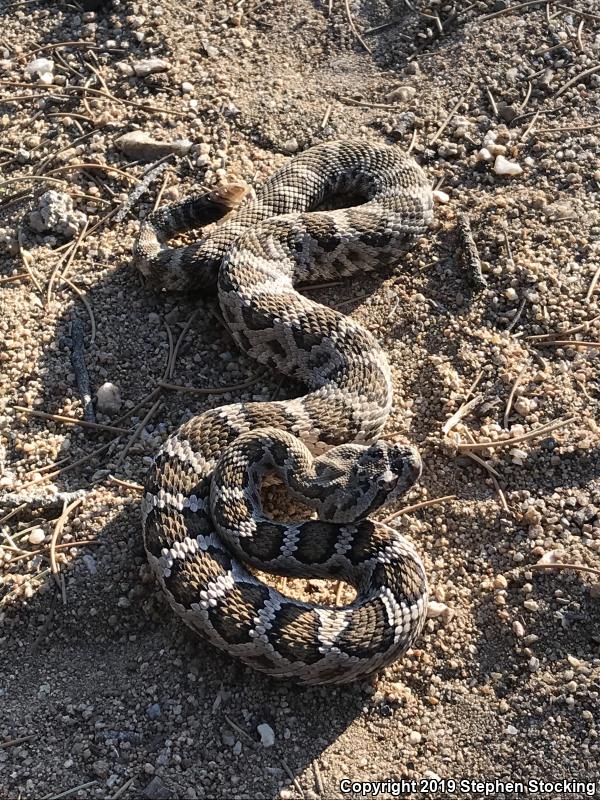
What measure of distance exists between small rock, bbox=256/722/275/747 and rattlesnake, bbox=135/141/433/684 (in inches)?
10.7

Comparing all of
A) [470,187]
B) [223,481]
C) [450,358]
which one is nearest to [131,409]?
[223,481]

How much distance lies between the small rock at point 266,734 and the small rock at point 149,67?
17.1ft

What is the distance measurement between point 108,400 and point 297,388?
124 centimetres

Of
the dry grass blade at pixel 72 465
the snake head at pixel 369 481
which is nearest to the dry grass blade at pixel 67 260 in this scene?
the dry grass blade at pixel 72 465

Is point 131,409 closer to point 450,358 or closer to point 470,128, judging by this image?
point 450,358

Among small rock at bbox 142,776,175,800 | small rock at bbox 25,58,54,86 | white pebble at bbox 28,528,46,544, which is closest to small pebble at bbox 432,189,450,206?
small rock at bbox 25,58,54,86

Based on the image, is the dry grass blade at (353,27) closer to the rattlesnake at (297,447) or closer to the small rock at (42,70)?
the rattlesnake at (297,447)

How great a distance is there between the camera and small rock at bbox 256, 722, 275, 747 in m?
4.14

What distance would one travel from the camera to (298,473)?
15.6ft

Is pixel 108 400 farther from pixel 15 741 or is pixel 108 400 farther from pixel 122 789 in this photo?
pixel 122 789

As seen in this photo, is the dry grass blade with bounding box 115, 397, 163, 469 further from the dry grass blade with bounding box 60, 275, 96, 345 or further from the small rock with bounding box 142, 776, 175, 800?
the small rock with bounding box 142, 776, 175, 800

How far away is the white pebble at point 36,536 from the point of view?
15.6 feet

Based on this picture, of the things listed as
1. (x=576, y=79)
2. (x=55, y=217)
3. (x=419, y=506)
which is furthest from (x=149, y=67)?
(x=419, y=506)

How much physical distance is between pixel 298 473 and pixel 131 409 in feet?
4.22
